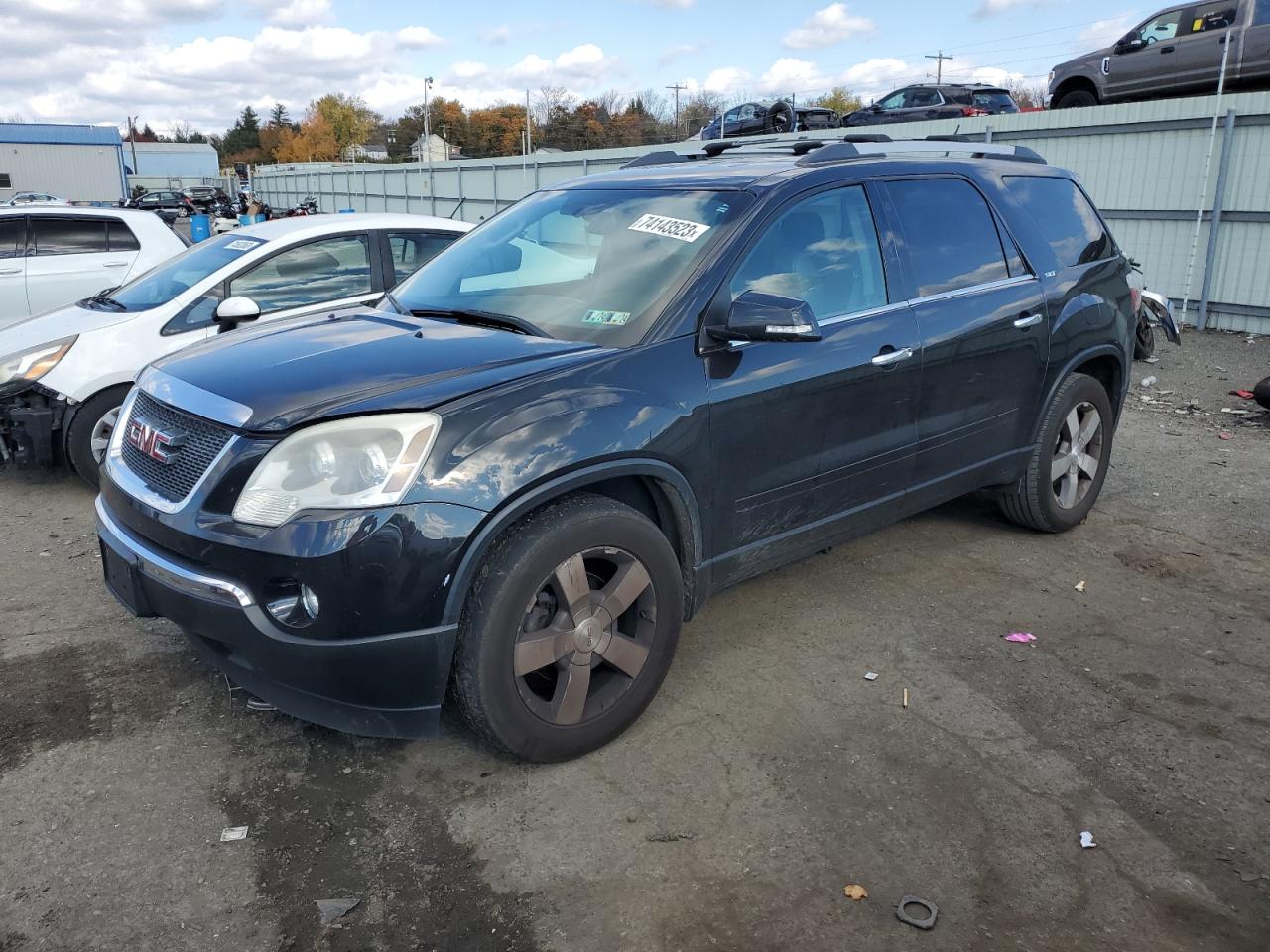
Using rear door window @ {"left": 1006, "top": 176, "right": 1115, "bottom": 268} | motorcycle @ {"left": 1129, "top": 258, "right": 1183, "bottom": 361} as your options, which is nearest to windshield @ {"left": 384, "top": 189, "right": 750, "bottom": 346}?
rear door window @ {"left": 1006, "top": 176, "right": 1115, "bottom": 268}

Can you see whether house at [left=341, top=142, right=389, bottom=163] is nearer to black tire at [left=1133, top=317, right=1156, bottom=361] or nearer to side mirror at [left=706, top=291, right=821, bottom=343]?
black tire at [left=1133, top=317, right=1156, bottom=361]

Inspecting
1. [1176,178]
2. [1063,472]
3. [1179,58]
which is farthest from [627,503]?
[1179,58]

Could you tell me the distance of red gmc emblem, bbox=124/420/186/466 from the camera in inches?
122

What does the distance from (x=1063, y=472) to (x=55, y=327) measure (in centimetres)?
600

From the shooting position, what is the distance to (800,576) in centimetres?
484

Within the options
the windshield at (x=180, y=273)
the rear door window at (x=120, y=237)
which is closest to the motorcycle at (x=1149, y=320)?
the windshield at (x=180, y=273)

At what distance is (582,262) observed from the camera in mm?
3863

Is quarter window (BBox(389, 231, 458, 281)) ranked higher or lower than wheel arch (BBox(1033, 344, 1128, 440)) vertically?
higher

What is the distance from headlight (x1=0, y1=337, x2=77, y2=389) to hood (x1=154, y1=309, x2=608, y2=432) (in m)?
2.82

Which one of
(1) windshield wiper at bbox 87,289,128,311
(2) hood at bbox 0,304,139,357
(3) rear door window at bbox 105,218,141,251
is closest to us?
(2) hood at bbox 0,304,139,357

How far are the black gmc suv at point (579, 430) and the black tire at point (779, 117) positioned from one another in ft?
63.6

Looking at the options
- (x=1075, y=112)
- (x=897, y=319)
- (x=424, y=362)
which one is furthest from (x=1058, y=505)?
(x=1075, y=112)

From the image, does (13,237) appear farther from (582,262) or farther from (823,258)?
(823,258)

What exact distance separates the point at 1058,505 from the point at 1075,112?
9.86 metres
